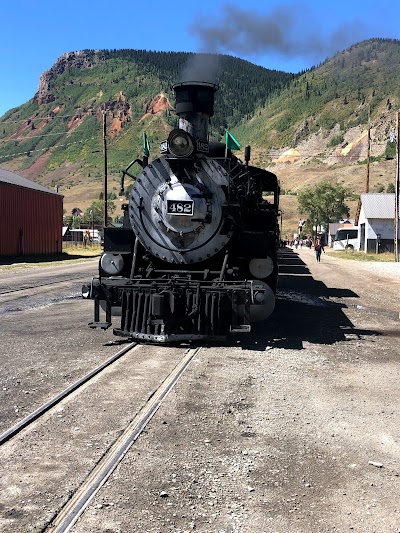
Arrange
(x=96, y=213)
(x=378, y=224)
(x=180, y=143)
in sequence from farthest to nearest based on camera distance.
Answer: (x=96, y=213), (x=378, y=224), (x=180, y=143)

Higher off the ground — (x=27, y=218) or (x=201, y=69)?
(x=201, y=69)

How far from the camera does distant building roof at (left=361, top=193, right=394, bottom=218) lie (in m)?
50.0

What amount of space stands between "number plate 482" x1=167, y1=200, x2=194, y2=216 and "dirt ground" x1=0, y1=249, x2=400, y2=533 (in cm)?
233

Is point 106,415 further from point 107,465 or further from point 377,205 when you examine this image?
point 377,205

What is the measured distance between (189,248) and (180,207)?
0.70m

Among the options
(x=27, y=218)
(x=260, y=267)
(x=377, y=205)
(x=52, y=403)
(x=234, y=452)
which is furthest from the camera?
(x=377, y=205)

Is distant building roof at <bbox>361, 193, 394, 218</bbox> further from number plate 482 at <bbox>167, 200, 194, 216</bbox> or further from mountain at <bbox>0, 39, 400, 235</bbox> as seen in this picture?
mountain at <bbox>0, 39, 400, 235</bbox>

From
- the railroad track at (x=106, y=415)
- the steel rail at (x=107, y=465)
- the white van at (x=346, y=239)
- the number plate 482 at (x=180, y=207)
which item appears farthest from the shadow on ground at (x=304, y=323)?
Result: the white van at (x=346, y=239)

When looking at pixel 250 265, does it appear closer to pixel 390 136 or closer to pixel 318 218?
pixel 318 218

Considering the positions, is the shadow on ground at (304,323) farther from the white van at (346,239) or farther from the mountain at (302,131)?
the mountain at (302,131)

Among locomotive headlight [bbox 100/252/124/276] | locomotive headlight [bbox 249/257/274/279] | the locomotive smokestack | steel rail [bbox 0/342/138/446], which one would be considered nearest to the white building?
the locomotive smokestack

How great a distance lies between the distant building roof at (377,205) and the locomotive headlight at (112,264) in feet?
145

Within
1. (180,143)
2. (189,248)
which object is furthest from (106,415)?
(180,143)

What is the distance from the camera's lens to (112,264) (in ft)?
31.3
